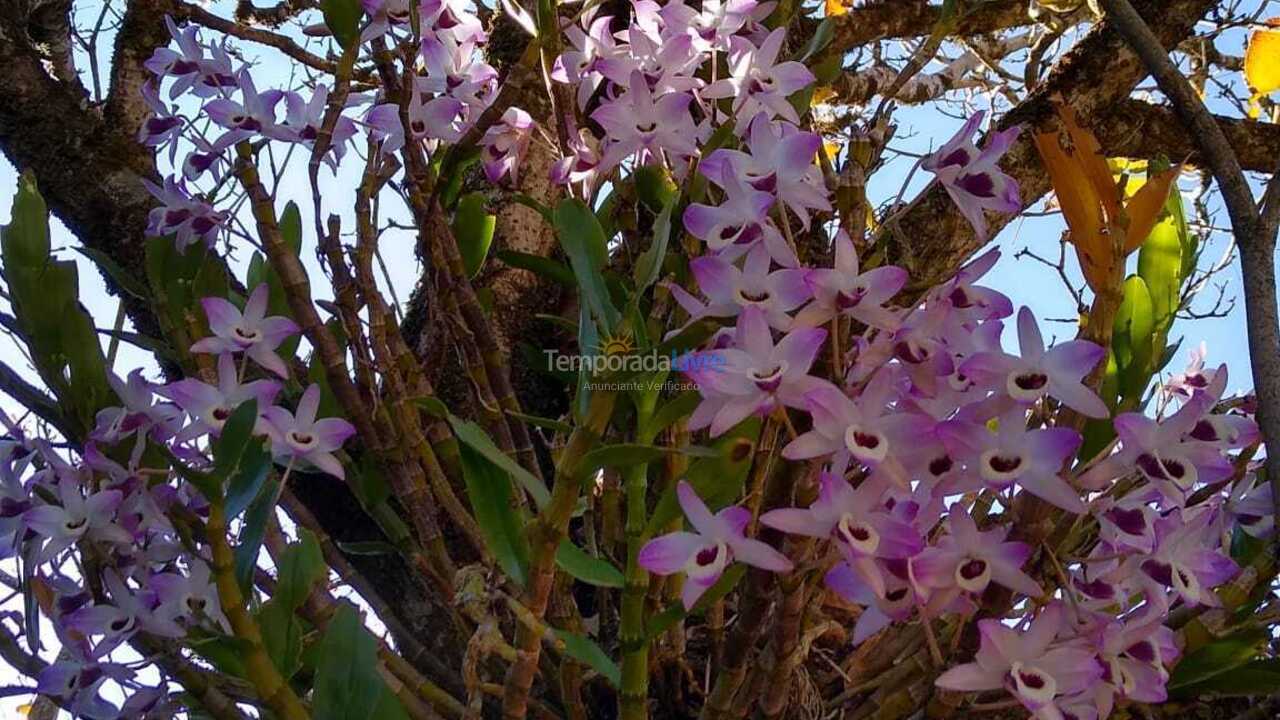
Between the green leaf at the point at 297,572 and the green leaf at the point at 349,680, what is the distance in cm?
12

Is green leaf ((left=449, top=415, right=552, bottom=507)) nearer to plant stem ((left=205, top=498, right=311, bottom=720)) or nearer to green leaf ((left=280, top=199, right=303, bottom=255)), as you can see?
plant stem ((left=205, top=498, right=311, bottom=720))

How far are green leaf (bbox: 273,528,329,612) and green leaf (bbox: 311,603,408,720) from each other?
0.41 feet

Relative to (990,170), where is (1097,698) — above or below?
below

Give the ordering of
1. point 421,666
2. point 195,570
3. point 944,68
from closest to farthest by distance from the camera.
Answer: point 195,570 → point 421,666 → point 944,68

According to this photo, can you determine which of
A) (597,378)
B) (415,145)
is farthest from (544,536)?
(415,145)

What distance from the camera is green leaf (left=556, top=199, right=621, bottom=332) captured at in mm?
560

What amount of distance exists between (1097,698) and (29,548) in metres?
0.61

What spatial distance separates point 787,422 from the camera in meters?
0.49

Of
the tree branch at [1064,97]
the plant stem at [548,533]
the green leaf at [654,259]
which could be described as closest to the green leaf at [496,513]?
the plant stem at [548,533]

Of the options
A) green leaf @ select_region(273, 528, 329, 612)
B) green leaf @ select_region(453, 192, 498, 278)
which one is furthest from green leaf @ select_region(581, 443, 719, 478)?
green leaf @ select_region(453, 192, 498, 278)

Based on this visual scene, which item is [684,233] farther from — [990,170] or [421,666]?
[421,666]

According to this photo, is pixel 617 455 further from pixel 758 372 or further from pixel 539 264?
pixel 539 264

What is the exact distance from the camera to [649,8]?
726 millimetres

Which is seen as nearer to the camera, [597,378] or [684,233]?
[597,378]
